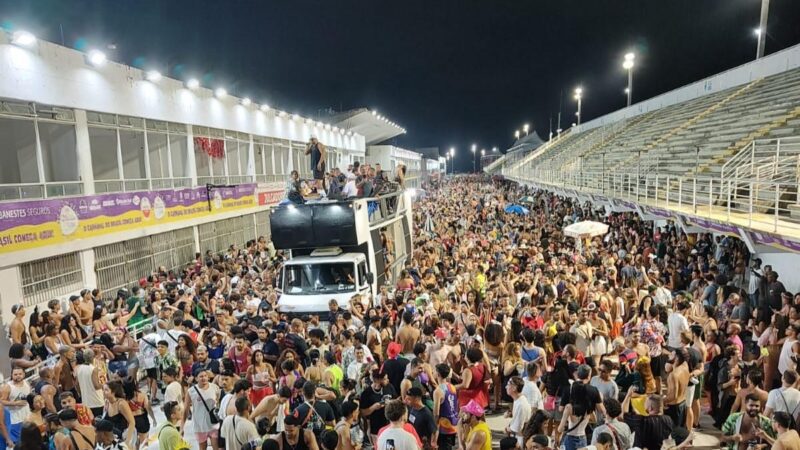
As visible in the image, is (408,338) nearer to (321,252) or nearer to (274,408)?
(274,408)

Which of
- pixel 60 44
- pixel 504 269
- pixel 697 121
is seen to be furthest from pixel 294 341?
pixel 697 121

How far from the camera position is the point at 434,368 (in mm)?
7105

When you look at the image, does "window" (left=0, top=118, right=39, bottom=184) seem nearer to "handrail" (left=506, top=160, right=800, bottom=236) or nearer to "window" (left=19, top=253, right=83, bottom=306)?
"window" (left=19, top=253, right=83, bottom=306)

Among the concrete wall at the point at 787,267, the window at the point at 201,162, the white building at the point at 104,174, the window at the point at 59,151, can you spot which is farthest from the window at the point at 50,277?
the concrete wall at the point at 787,267

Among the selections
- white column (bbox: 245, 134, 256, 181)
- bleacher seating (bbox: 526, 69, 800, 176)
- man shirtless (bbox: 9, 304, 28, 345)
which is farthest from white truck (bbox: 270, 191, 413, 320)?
white column (bbox: 245, 134, 256, 181)

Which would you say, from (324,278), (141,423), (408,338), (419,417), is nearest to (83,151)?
(324,278)

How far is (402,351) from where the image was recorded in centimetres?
826

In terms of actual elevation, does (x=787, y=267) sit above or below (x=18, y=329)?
above

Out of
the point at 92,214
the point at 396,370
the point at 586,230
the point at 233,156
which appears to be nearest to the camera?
the point at 396,370

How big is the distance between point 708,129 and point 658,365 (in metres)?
15.9

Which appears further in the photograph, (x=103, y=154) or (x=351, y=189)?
(x=103, y=154)

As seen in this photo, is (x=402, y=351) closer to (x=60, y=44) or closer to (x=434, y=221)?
(x=60, y=44)

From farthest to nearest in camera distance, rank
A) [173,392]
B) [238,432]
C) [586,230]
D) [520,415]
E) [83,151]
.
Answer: [586,230], [83,151], [173,392], [520,415], [238,432]

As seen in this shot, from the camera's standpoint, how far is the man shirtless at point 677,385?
6.33 m
